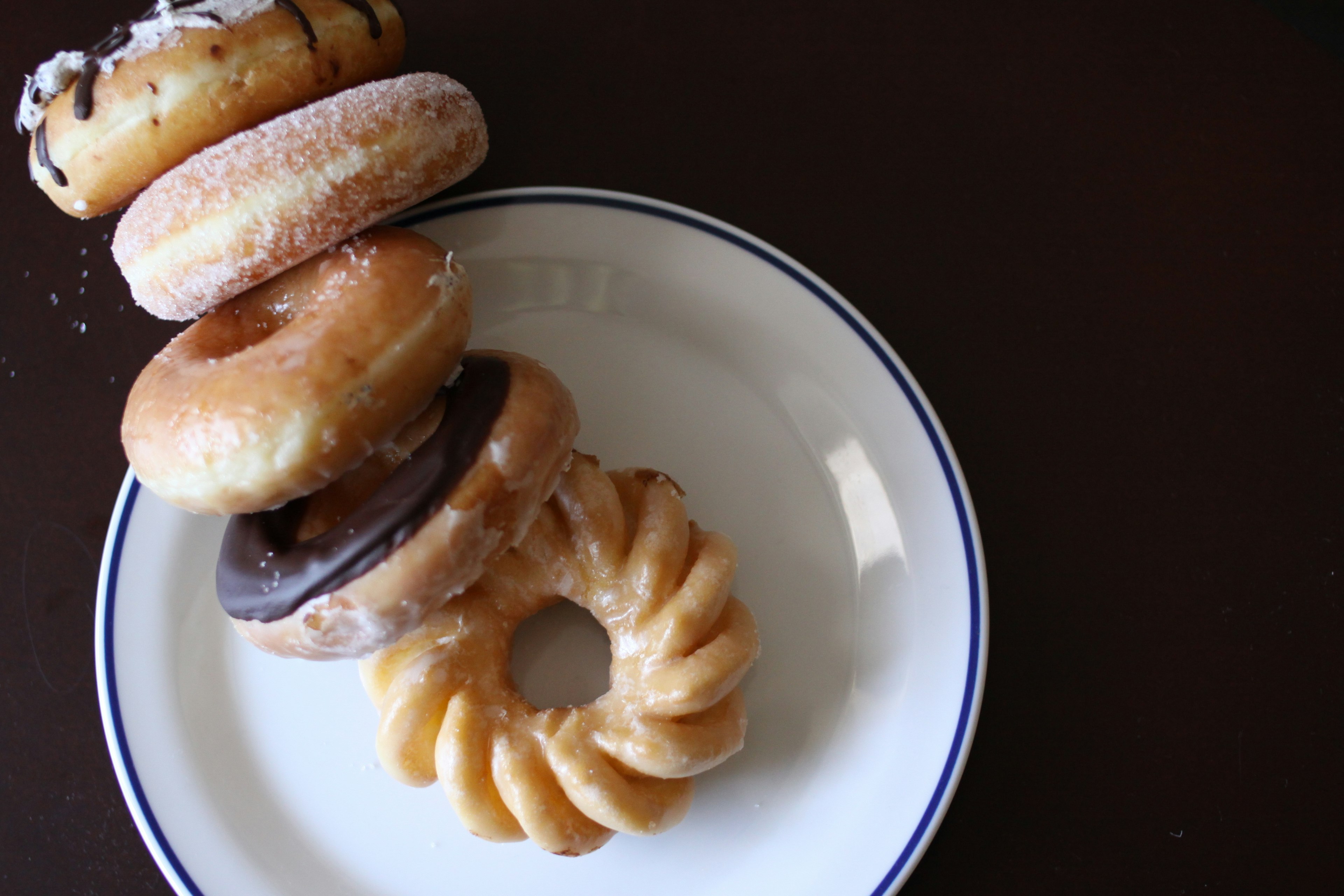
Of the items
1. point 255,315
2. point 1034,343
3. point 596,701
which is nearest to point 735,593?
point 596,701

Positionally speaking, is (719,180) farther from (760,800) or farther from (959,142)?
(760,800)

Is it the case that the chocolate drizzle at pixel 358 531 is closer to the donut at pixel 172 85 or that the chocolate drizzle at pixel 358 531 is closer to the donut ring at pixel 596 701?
the donut ring at pixel 596 701

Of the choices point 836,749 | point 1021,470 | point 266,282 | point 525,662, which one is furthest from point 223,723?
point 1021,470

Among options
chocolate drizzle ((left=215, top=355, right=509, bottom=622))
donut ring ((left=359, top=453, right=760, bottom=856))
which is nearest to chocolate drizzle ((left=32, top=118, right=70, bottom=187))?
chocolate drizzle ((left=215, top=355, right=509, bottom=622))

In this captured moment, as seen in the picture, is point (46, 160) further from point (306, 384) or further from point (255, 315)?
point (306, 384)

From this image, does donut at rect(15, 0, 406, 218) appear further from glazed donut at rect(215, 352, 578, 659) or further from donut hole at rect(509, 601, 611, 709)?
donut hole at rect(509, 601, 611, 709)

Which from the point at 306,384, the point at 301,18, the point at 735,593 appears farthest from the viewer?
the point at 735,593

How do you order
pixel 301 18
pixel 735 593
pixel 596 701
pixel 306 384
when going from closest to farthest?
pixel 306 384 < pixel 301 18 < pixel 596 701 < pixel 735 593
